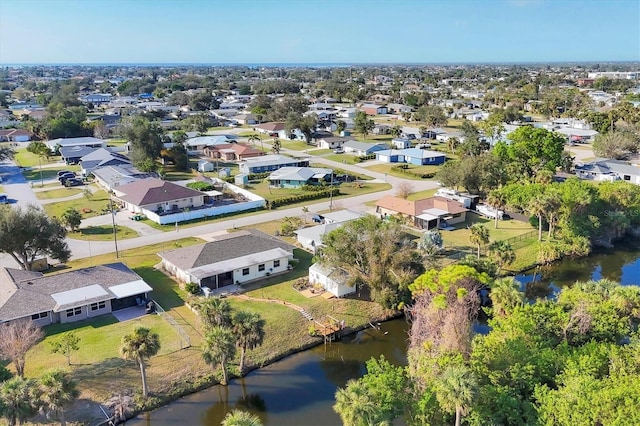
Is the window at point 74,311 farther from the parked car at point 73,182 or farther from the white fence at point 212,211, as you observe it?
the parked car at point 73,182

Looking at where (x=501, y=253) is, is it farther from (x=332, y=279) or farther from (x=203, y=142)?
(x=203, y=142)

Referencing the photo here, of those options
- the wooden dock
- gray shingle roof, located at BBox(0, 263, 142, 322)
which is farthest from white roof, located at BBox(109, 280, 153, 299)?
the wooden dock

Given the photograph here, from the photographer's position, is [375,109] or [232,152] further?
[375,109]

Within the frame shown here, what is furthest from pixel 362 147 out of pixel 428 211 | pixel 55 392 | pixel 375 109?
pixel 55 392

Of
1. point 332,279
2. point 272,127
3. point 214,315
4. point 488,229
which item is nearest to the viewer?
point 214,315

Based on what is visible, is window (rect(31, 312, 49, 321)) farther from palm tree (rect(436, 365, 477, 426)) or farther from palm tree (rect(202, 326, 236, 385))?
palm tree (rect(436, 365, 477, 426))

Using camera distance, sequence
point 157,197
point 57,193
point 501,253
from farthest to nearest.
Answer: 1. point 57,193
2. point 157,197
3. point 501,253
